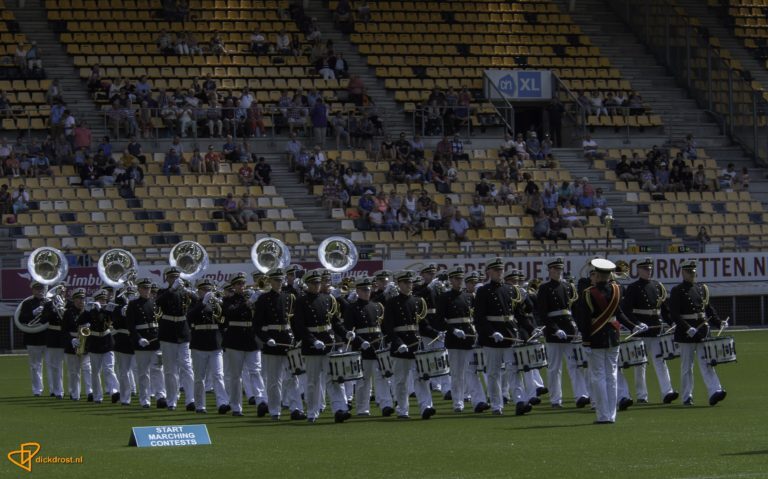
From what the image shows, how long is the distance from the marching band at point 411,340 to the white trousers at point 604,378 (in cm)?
2

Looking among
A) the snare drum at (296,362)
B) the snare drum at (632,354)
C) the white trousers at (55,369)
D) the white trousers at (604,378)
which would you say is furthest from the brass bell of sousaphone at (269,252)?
the white trousers at (604,378)

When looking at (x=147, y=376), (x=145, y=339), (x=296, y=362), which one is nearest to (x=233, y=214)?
(x=147, y=376)

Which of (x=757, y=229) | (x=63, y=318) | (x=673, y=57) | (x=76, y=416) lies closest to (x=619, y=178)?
(x=757, y=229)

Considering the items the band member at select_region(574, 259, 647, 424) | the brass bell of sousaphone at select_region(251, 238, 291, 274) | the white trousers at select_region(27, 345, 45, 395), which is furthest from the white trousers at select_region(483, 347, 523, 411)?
the white trousers at select_region(27, 345, 45, 395)

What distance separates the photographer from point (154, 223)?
3572cm

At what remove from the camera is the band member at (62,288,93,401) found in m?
24.3

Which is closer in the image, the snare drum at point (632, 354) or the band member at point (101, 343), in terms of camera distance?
the snare drum at point (632, 354)

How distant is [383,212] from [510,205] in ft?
11.7

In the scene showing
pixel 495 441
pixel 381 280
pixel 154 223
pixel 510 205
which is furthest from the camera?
pixel 510 205

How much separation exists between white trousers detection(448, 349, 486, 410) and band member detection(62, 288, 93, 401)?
6.45 meters

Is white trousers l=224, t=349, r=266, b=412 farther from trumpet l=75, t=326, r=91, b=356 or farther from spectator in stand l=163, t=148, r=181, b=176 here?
spectator in stand l=163, t=148, r=181, b=176

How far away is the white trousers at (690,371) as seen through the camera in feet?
66.6

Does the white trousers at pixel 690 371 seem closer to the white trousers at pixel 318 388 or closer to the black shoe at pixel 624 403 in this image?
the black shoe at pixel 624 403

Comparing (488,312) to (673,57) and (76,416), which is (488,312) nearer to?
(76,416)
